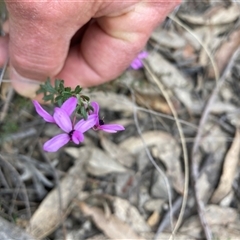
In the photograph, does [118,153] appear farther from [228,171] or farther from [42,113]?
[42,113]

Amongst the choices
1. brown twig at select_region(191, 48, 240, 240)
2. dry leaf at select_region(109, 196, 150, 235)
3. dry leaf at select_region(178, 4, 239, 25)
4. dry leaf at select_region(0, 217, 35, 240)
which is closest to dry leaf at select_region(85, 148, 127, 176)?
dry leaf at select_region(109, 196, 150, 235)

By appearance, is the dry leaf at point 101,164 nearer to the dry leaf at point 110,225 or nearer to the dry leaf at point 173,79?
the dry leaf at point 110,225

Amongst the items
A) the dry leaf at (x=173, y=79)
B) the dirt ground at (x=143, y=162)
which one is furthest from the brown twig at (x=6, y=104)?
the dry leaf at (x=173, y=79)

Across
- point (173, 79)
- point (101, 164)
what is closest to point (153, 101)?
point (173, 79)

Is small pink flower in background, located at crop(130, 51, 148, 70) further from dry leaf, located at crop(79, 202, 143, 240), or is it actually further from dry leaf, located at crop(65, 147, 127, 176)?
dry leaf, located at crop(79, 202, 143, 240)

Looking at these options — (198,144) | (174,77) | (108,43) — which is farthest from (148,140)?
(108,43)

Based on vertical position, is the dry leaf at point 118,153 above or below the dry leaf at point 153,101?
below
